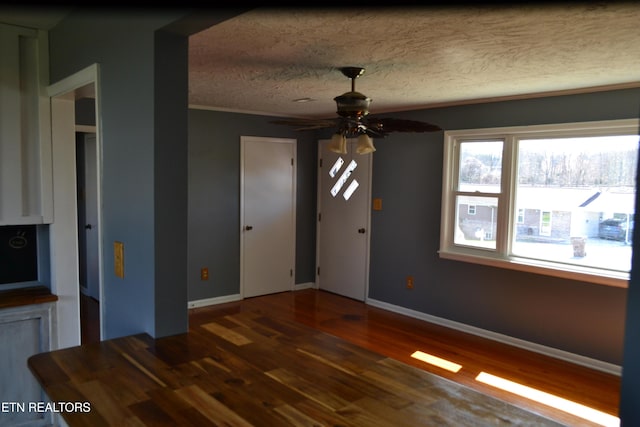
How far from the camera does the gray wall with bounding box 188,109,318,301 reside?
205 inches

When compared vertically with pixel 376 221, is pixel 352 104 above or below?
above

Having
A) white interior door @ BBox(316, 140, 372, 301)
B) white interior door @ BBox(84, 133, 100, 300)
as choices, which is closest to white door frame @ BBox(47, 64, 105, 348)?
white interior door @ BBox(84, 133, 100, 300)

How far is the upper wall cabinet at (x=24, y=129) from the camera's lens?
2.46 m

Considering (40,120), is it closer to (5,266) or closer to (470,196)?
(5,266)

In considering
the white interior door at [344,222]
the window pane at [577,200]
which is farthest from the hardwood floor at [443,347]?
the window pane at [577,200]

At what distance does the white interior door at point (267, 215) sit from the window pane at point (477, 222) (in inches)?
88.7

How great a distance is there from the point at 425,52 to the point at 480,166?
223cm

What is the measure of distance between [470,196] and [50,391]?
161 inches

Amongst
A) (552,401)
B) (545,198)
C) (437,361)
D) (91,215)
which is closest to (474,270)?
(545,198)

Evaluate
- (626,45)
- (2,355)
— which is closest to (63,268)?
(2,355)

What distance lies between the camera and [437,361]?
12.9 ft

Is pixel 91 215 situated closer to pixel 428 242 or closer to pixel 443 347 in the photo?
pixel 428 242

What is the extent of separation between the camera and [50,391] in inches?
50.9

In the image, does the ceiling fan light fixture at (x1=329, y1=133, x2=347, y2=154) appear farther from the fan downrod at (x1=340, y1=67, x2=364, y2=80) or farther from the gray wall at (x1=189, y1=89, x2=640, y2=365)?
the gray wall at (x1=189, y1=89, x2=640, y2=365)
